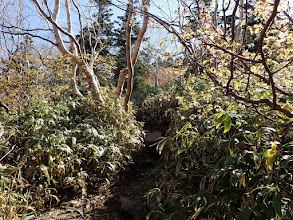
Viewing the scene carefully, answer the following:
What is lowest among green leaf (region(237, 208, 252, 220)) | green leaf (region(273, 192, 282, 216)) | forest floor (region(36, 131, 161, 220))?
forest floor (region(36, 131, 161, 220))

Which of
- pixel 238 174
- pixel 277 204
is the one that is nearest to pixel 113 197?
pixel 238 174

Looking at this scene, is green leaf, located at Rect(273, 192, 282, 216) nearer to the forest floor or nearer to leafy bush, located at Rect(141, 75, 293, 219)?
leafy bush, located at Rect(141, 75, 293, 219)

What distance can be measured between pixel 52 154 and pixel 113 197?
982mm

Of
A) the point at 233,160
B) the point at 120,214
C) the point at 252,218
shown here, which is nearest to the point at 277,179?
the point at 233,160

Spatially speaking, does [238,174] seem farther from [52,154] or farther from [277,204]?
[52,154]

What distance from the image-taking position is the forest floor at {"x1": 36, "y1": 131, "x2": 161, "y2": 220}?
86.0 inches

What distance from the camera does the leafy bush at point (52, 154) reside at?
2.04 metres

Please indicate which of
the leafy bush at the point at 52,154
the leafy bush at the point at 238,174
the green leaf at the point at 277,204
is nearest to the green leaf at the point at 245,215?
the leafy bush at the point at 238,174

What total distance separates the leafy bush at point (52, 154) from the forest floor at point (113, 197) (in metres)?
0.14

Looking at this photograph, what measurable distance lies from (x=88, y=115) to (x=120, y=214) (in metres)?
1.83

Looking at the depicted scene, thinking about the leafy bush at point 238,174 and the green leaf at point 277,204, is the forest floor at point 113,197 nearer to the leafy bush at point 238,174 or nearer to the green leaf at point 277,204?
the leafy bush at point 238,174

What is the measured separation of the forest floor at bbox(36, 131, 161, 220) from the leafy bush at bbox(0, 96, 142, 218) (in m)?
0.14

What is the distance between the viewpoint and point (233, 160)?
1402 millimetres

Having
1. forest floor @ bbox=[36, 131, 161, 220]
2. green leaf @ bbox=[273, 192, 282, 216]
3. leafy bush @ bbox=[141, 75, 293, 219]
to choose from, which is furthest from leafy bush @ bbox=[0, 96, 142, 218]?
green leaf @ bbox=[273, 192, 282, 216]
